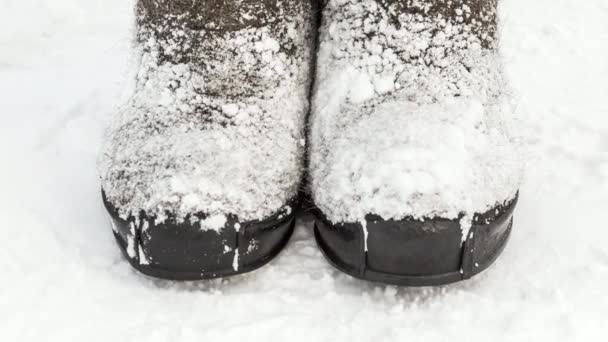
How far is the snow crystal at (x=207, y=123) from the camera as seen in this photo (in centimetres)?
80

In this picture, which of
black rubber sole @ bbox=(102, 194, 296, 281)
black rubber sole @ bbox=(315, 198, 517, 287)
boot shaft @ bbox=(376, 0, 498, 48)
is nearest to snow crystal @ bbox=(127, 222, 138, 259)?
black rubber sole @ bbox=(102, 194, 296, 281)

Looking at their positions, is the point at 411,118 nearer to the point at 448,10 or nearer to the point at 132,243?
the point at 448,10

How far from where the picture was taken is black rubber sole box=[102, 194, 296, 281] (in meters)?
0.78

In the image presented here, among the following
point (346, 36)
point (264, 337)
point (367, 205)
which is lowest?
point (264, 337)

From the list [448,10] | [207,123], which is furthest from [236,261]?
[448,10]

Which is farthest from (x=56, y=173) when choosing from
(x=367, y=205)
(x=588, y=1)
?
(x=588, y=1)

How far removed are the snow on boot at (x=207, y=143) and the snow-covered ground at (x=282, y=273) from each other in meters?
0.04

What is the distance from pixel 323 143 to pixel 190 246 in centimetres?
20

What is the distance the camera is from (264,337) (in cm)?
77

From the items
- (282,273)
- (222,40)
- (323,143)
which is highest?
(222,40)

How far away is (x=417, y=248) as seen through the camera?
2.50 feet

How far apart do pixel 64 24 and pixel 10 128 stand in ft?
1.65

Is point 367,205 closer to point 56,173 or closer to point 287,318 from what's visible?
point 287,318

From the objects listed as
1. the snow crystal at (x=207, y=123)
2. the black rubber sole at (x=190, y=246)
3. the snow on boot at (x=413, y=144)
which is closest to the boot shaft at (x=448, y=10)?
the snow on boot at (x=413, y=144)
